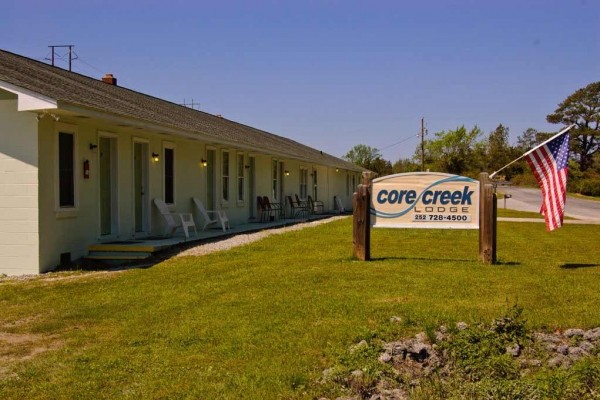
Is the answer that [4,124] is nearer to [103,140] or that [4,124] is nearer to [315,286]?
[103,140]

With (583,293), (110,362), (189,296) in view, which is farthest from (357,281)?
(110,362)

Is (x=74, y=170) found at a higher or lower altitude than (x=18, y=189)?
higher

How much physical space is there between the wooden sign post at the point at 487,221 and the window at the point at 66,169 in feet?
22.7

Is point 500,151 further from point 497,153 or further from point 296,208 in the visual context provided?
point 296,208

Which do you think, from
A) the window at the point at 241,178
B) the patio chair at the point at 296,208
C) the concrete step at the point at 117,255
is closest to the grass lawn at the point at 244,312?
the concrete step at the point at 117,255

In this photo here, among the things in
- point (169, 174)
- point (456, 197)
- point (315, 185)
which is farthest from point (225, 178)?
point (315, 185)

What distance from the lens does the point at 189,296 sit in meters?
7.03

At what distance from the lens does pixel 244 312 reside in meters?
6.05

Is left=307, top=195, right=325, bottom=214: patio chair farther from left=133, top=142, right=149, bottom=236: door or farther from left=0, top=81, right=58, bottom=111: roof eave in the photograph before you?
left=0, top=81, right=58, bottom=111: roof eave

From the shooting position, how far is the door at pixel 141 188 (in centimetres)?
1260

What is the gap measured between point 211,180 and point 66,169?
6.68 m

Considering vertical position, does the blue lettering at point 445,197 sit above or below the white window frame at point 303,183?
below

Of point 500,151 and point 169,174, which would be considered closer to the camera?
point 169,174

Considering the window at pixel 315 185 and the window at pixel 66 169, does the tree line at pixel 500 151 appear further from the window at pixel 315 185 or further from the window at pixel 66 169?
the window at pixel 66 169
